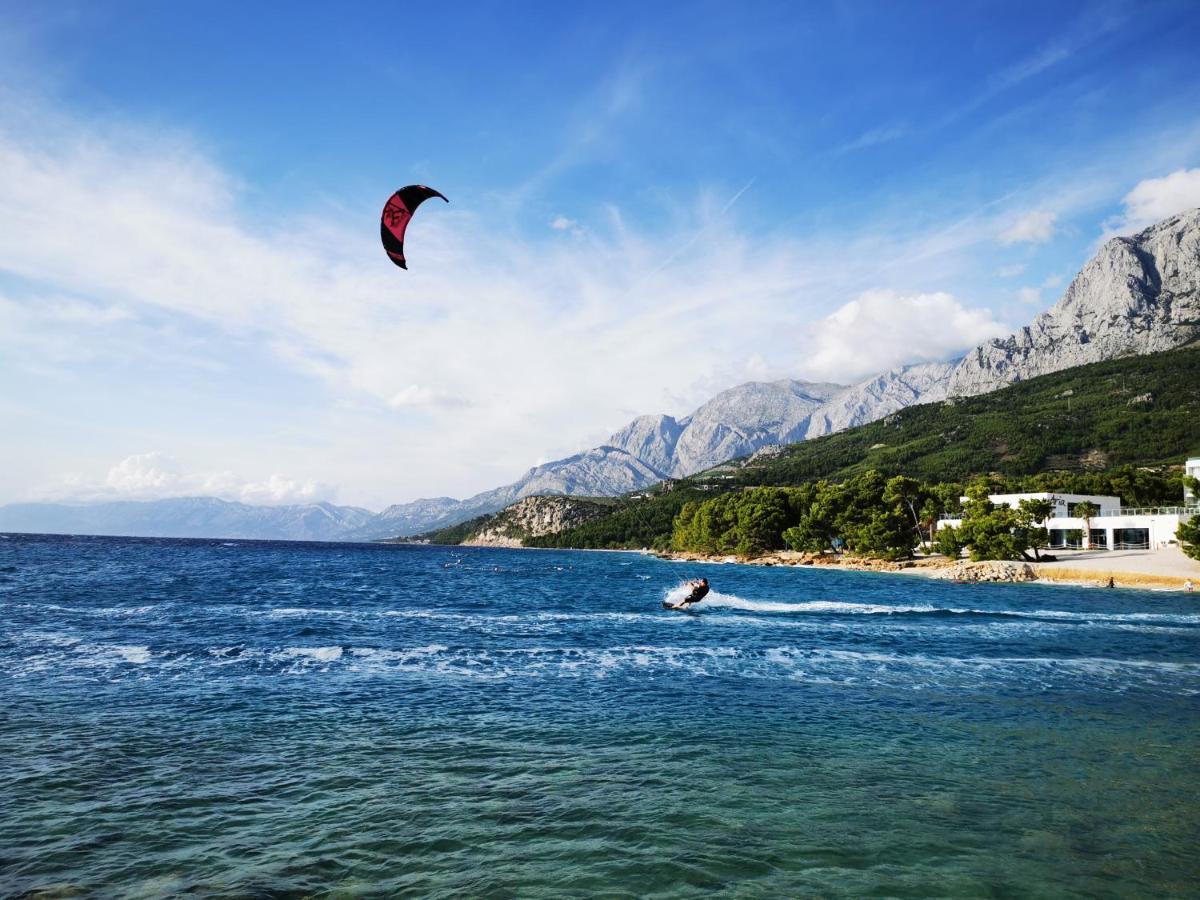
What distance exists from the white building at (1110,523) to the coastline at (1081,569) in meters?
7.17

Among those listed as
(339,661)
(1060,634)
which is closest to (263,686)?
(339,661)

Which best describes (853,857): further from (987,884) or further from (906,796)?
(906,796)

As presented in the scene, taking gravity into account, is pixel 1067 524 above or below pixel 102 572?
above

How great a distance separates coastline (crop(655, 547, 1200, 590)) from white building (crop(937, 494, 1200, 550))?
717 cm

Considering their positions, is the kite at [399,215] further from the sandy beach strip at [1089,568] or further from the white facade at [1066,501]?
the white facade at [1066,501]

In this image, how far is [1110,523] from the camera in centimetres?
12012

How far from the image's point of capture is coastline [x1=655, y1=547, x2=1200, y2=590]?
3110 inches

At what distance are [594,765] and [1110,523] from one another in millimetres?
135943

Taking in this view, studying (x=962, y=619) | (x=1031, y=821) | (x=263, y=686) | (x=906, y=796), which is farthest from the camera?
(x=962, y=619)

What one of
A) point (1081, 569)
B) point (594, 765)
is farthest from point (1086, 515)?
point (594, 765)

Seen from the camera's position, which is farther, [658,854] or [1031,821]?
[1031,821]

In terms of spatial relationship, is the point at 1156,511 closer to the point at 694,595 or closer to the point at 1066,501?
the point at 1066,501

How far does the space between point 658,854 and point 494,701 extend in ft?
42.5

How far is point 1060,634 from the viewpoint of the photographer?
43000 millimetres
